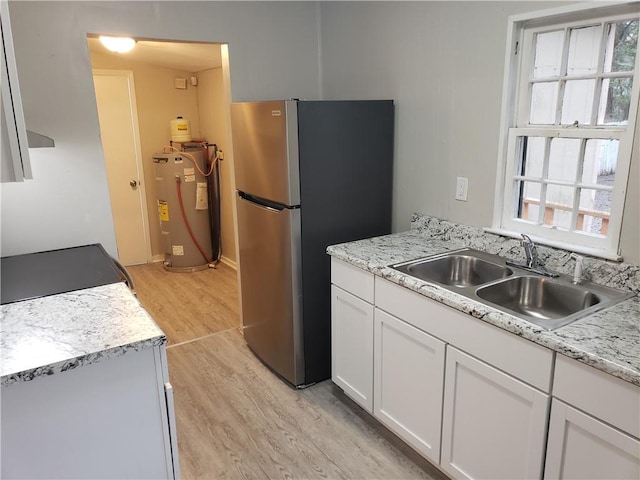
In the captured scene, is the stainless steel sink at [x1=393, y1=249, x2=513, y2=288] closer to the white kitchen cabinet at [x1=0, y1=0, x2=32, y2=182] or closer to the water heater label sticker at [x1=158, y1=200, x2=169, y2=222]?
the white kitchen cabinet at [x1=0, y1=0, x2=32, y2=182]

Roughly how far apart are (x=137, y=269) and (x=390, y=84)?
11.3 feet

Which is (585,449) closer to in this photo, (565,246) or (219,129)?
(565,246)

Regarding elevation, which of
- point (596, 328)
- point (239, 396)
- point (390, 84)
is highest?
point (390, 84)

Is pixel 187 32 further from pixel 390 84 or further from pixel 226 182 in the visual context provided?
pixel 226 182

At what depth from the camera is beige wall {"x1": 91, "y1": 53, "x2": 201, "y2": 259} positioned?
15.4 feet

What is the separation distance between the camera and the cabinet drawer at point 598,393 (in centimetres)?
123

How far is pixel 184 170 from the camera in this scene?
4652 millimetres

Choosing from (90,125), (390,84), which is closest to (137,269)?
(90,125)

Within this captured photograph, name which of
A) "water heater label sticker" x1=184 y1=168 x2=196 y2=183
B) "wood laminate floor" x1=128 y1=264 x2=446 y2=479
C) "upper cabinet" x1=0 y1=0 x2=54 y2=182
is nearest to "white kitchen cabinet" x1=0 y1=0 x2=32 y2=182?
"upper cabinet" x1=0 y1=0 x2=54 y2=182

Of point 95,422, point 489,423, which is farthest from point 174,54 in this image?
point 489,423

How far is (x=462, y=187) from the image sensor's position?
2361mm

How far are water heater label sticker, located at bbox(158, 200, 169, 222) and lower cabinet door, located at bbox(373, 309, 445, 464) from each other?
325cm

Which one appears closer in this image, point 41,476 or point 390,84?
point 41,476

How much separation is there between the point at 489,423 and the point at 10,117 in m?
1.71
